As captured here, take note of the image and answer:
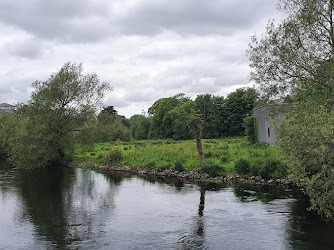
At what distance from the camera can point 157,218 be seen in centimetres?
1752

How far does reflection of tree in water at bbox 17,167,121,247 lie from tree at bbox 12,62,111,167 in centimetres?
377

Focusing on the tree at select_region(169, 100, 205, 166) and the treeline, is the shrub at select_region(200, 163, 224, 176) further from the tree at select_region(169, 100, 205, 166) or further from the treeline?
the treeline

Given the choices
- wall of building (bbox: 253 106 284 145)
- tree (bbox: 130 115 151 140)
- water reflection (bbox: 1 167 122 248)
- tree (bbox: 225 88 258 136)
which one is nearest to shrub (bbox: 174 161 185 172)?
water reflection (bbox: 1 167 122 248)

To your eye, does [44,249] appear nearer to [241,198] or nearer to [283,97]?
[241,198]

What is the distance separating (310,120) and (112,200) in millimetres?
13757

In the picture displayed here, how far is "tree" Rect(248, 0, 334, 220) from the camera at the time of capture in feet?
44.4

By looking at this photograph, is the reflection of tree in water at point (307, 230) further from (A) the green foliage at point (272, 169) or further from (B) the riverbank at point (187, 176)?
(A) the green foliage at point (272, 169)

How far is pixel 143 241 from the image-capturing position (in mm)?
14000

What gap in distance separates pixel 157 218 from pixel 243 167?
38.8 ft

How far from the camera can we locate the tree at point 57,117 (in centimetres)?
3841

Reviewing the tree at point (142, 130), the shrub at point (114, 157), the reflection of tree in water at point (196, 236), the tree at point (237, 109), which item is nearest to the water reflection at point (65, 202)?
the shrub at point (114, 157)

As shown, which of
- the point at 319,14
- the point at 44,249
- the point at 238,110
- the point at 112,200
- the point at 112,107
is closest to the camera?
the point at 44,249

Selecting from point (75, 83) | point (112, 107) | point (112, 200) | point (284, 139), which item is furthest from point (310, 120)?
point (112, 107)

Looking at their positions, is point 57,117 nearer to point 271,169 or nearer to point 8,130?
point 8,130
